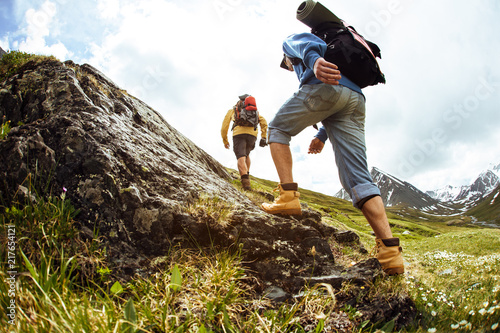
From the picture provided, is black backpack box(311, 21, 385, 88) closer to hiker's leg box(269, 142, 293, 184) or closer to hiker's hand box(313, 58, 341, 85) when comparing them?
hiker's hand box(313, 58, 341, 85)

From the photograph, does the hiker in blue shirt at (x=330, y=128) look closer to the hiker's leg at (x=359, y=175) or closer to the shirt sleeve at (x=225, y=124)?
the hiker's leg at (x=359, y=175)

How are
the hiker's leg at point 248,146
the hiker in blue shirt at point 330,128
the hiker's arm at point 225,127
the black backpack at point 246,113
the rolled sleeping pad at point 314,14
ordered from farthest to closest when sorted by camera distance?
the hiker's arm at point 225,127
the hiker's leg at point 248,146
the black backpack at point 246,113
the rolled sleeping pad at point 314,14
the hiker in blue shirt at point 330,128

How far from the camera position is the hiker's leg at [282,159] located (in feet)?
13.0

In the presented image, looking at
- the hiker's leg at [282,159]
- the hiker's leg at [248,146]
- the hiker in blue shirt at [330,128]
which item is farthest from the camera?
the hiker's leg at [248,146]

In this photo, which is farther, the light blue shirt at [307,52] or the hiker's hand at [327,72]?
the light blue shirt at [307,52]

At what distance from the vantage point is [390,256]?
10.5 ft

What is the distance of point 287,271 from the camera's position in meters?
3.16

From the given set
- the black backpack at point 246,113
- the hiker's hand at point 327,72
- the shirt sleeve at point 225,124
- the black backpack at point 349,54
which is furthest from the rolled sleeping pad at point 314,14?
the shirt sleeve at point 225,124

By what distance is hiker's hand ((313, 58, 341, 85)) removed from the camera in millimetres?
3231

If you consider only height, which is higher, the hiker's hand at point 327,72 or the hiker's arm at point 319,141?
the hiker's hand at point 327,72

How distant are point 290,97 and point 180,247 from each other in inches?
102

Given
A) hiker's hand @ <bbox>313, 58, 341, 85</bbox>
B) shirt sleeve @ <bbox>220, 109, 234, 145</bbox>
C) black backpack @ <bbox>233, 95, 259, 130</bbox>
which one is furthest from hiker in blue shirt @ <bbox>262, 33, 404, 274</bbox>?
shirt sleeve @ <bbox>220, 109, 234, 145</bbox>

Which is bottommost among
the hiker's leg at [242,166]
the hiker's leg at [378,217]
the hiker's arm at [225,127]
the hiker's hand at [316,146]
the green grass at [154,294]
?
the green grass at [154,294]

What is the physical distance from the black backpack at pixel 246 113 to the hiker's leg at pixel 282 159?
6534 mm
